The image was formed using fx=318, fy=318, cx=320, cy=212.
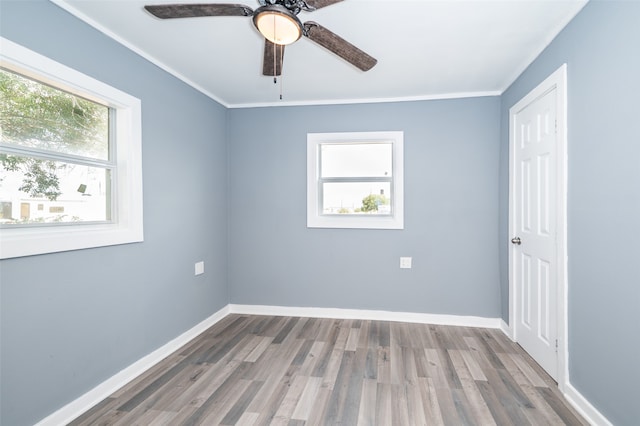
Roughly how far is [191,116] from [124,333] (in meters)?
1.99

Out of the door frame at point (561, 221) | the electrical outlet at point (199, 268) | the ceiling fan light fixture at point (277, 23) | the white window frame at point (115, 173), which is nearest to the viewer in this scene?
the ceiling fan light fixture at point (277, 23)

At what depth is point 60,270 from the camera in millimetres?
1870

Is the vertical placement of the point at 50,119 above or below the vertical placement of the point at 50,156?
above

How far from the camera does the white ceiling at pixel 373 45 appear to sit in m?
1.97

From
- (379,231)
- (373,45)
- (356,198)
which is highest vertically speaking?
(373,45)

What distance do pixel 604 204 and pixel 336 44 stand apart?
1706mm

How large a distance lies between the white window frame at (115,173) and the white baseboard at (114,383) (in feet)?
3.08

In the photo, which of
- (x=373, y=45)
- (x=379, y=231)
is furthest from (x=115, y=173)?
(x=379, y=231)

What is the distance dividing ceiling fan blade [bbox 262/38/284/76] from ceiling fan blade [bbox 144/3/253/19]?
0.82 ft

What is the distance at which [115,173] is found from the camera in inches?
92.3

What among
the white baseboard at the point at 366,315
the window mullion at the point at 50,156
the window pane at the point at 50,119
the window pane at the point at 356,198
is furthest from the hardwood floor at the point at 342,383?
the window pane at the point at 50,119

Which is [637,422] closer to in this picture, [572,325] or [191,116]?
[572,325]

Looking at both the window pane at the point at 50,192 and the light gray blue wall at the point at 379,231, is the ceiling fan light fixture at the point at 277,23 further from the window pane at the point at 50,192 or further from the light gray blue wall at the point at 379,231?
the light gray blue wall at the point at 379,231

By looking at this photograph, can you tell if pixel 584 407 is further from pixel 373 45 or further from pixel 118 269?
pixel 118 269
